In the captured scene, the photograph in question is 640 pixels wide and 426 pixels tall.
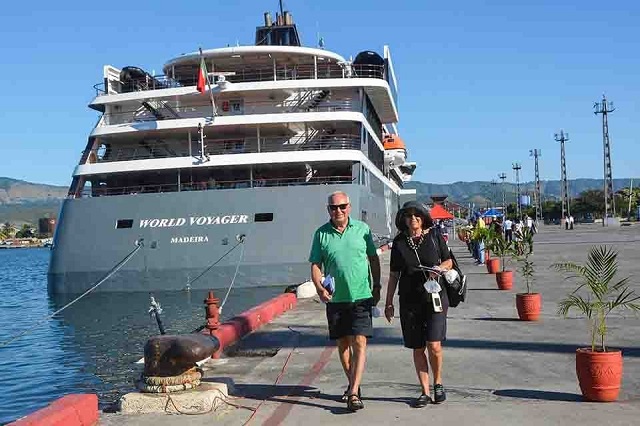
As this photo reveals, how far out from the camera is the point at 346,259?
6441mm

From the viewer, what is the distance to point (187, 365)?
6805 mm

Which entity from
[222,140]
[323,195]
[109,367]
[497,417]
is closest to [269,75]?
[222,140]

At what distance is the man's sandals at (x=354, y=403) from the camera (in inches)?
247

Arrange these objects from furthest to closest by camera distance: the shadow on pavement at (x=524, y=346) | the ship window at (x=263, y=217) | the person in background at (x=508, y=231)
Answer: the person in background at (x=508, y=231), the ship window at (x=263, y=217), the shadow on pavement at (x=524, y=346)

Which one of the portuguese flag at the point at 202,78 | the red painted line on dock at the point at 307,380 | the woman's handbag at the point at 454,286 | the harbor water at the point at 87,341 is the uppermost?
the portuguese flag at the point at 202,78

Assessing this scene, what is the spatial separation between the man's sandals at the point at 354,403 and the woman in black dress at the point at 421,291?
0.50 meters

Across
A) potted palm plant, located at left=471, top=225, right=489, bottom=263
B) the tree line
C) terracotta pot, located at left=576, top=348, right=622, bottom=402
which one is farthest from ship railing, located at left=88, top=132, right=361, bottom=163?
the tree line

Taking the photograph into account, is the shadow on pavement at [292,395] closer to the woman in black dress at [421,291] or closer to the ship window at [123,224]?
the woman in black dress at [421,291]

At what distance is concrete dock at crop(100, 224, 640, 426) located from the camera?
20.3ft

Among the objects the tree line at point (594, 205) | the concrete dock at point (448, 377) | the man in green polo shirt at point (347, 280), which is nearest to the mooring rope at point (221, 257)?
the concrete dock at point (448, 377)

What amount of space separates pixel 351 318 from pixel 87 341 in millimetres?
10865

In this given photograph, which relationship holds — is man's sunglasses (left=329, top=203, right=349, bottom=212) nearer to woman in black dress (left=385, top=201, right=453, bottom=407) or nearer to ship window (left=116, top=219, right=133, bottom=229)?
woman in black dress (left=385, top=201, right=453, bottom=407)

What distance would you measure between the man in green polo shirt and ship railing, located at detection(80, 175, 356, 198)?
15449mm

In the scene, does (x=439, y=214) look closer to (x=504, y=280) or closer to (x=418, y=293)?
(x=504, y=280)
